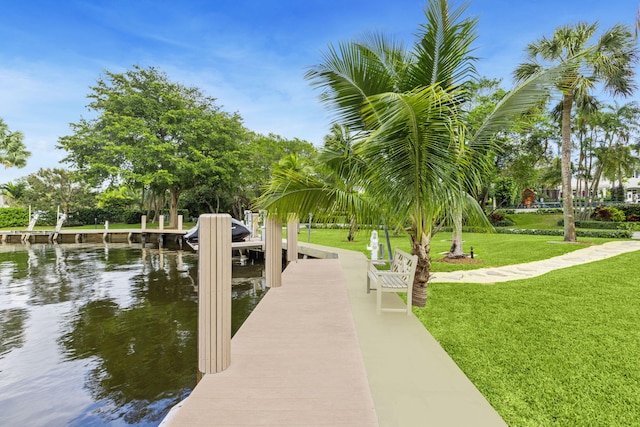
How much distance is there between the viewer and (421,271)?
5461mm

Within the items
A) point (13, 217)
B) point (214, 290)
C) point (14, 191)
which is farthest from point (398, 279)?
point (14, 191)

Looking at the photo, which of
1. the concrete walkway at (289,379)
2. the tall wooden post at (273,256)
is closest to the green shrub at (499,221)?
the tall wooden post at (273,256)

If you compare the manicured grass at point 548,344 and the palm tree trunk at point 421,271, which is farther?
the palm tree trunk at point 421,271

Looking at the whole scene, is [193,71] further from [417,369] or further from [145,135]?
[417,369]

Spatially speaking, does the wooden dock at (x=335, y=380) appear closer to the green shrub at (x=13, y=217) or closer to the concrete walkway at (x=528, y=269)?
the concrete walkway at (x=528, y=269)

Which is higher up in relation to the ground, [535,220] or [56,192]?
[56,192]

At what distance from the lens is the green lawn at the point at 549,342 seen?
2615 mm

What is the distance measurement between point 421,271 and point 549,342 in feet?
6.56

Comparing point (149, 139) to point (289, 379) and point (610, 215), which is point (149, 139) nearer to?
point (289, 379)

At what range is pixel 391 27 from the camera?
5.57m

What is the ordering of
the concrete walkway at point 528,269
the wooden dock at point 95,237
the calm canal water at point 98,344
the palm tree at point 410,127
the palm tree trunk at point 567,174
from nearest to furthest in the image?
1. the calm canal water at point 98,344
2. the palm tree at point 410,127
3. the concrete walkway at point 528,269
4. the palm tree trunk at point 567,174
5. the wooden dock at point 95,237

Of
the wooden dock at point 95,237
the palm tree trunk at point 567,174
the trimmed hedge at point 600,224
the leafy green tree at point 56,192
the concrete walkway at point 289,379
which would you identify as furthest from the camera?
the leafy green tree at point 56,192

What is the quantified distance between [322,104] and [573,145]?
30.4 metres

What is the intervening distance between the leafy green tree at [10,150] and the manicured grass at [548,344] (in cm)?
4681
